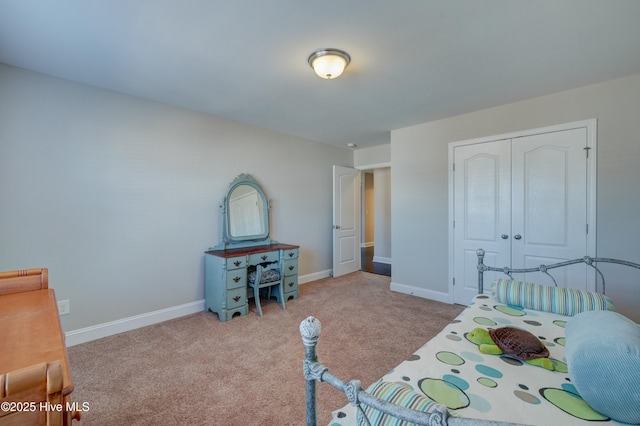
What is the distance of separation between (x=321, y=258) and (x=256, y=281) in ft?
6.01

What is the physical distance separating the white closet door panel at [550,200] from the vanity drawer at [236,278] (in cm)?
317

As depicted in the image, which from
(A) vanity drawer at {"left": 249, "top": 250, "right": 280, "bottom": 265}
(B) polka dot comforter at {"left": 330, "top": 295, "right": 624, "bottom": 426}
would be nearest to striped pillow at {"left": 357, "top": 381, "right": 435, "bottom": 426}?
(B) polka dot comforter at {"left": 330, "top": 295, "right": 624, "bottom": 426}

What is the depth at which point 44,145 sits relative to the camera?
8.03ft

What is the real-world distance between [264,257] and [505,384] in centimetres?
287

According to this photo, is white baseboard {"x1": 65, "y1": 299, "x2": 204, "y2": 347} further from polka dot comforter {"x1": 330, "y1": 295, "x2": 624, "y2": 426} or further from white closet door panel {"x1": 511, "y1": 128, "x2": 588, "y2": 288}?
white closet door panel {"x1": 511, "y1": 128, "x2": 588, "y2": 288}

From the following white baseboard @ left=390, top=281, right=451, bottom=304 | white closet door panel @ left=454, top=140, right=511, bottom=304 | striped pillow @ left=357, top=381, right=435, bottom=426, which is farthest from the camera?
white baseboard @ left=390, top=281, right=451, bottom=304

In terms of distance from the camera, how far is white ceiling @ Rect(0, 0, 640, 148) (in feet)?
5.48

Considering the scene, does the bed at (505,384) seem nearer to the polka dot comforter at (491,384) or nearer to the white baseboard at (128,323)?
the polka dot comforter at (491,384)

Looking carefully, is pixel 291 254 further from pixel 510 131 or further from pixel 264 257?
pixel 510 131

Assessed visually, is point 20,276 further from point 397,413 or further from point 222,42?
point 397,413

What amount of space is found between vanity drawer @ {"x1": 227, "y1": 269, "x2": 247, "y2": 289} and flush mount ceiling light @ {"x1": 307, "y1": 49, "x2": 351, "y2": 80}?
7.46ft

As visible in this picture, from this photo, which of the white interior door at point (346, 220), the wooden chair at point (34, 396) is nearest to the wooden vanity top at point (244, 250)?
the white interior door at point (346, 220)

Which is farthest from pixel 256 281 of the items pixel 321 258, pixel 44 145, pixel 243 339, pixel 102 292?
pixel 44 145

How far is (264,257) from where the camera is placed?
139 inches
